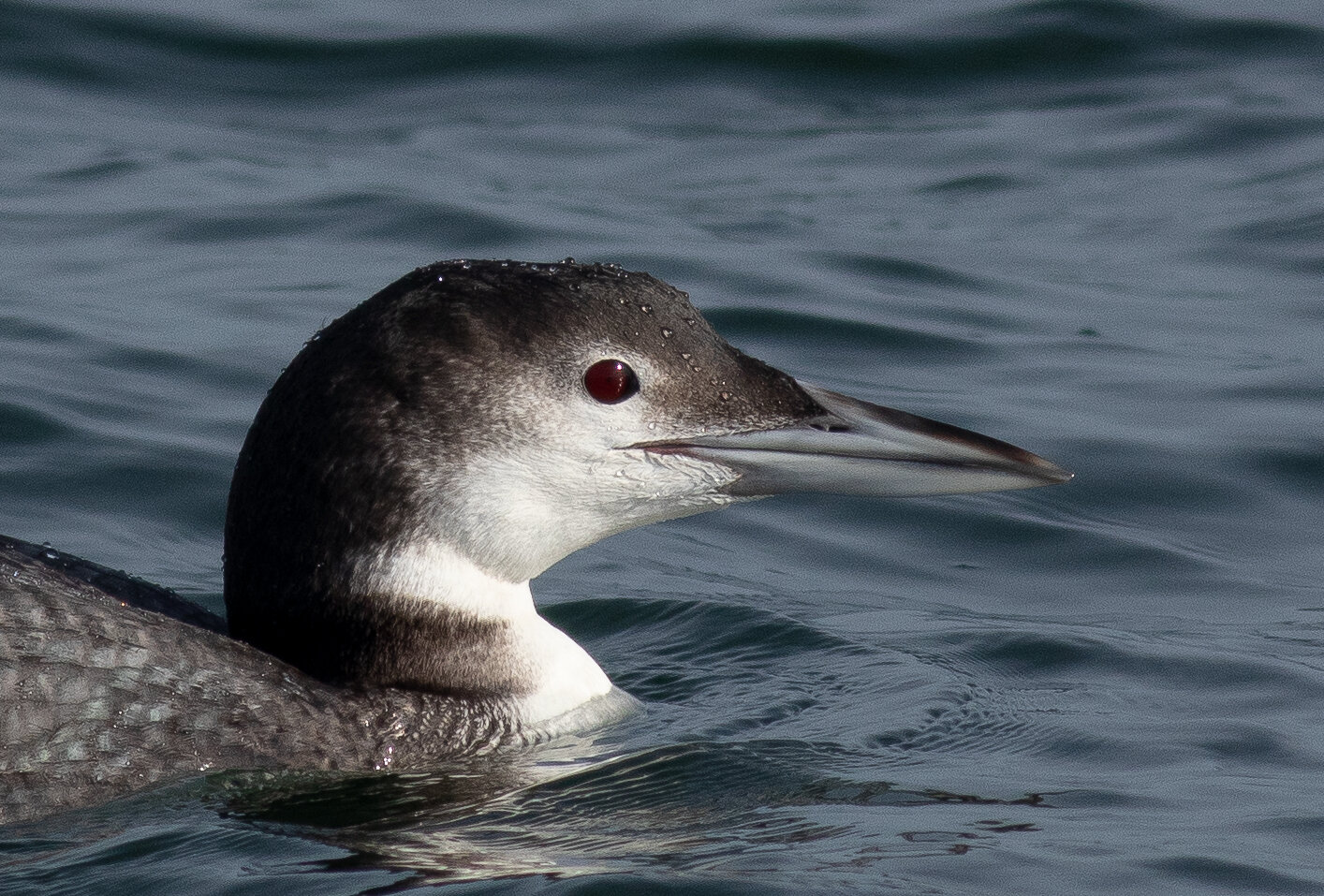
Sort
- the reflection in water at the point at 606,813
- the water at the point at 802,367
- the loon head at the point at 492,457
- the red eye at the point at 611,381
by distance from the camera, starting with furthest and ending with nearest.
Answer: the red eye at the point at 611,381 → the loon head at the point at 492,457 → the water at the point at 802,367 → the reflection in water at the point at 606,813

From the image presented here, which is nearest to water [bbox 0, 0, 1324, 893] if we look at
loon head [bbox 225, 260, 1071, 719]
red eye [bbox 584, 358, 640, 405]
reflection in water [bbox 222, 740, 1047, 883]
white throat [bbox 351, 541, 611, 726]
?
reflection in water [bbox 222, 740, 1047, 883]

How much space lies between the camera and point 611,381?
4.79 meters

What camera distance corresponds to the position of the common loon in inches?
179

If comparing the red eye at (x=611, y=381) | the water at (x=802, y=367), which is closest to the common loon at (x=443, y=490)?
the red eye at (x=611, y=381)

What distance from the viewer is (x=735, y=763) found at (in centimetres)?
495

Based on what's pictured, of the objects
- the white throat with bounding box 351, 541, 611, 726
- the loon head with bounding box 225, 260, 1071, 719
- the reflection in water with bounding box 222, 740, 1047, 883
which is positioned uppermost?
the loon head with bounding box 225, 260, 1071, 719

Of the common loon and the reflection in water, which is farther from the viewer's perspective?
the common loon

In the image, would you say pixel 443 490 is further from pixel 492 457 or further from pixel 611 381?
pixel 611 381

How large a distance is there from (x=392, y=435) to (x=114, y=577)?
2.41 feet

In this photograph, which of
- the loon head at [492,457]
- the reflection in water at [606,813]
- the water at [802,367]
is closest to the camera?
the reflection in water at [606,813]

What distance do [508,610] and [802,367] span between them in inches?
147

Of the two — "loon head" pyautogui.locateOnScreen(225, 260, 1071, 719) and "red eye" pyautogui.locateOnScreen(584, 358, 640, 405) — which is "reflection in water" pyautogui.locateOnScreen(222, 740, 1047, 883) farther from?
"red eye" pyautogui.locateOnScreen(584, 358, 640, 405)

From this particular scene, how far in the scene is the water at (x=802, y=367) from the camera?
14.6 ft

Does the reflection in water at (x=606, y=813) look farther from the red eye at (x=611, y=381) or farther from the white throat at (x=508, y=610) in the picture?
the red eye at (x=611, y=381)
